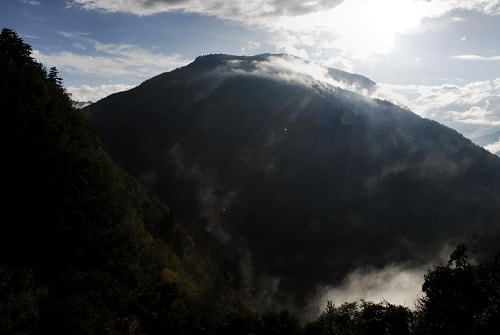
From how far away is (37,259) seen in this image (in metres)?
58.5

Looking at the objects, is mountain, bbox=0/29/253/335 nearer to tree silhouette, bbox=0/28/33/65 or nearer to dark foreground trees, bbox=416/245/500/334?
tree silhouette, bbox=0/28/33/65

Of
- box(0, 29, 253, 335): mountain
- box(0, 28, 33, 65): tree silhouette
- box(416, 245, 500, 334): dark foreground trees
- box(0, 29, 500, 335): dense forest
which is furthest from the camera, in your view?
box(0, 28, 33, 65): tree silhouette

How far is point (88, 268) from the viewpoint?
6762cm

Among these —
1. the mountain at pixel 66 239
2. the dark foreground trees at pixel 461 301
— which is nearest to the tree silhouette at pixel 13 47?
the mountain at pixel 66 239

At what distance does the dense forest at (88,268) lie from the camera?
1614 inches

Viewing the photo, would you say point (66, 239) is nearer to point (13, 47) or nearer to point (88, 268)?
point (88, 268)

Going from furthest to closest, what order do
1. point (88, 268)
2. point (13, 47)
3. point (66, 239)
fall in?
point (13, 47) < point (88, 268) < point (66, 239)

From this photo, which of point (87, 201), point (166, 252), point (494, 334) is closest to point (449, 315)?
point (494, 334)

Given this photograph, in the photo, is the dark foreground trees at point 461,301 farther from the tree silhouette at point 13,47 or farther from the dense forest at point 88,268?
the tree silhouette at point 13,47

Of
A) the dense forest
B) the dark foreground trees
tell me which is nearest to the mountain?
the dense forest

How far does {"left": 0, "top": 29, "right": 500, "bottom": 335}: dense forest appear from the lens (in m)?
41.0

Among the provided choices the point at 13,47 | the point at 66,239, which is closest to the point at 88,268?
the point at 66,239

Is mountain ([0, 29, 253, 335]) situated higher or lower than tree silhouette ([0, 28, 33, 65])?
lower

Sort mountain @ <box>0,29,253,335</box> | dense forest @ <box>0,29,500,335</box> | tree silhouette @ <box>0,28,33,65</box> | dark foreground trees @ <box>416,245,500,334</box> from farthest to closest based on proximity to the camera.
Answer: tree silhouette @ <box>0,28,33,65</box>
mountain @ <box>0,29,253,335</box>
dense forest @ <box>0,29,500,335</box>
dark foreground trees @ <box>416,245,500,334</box>
